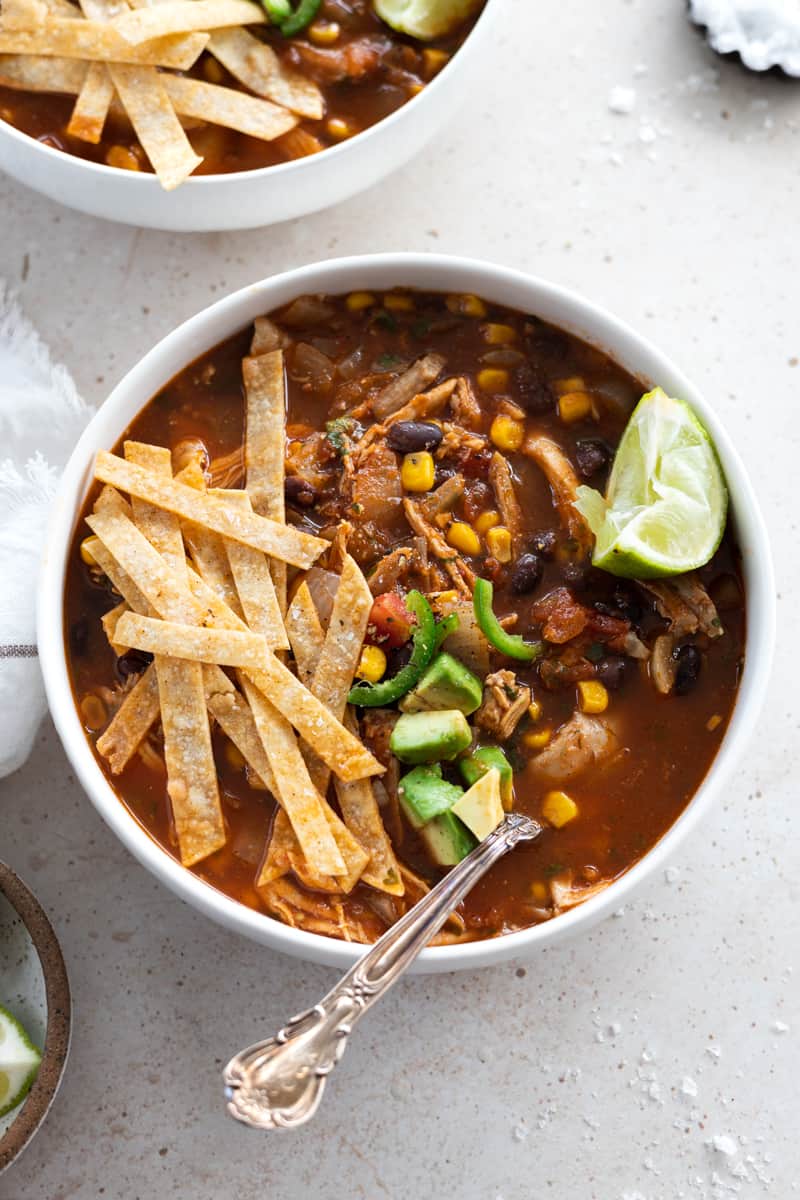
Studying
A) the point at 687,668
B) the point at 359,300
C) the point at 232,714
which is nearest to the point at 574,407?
the point at 359,300

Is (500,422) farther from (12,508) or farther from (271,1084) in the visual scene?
(271,1084)

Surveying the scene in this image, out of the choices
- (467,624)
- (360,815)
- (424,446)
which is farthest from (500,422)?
(360,815)

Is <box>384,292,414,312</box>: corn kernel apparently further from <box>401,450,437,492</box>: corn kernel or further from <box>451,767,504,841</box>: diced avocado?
<box>451,767,504,841</box>: diced avocado

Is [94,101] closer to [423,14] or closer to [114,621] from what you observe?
[423,14]

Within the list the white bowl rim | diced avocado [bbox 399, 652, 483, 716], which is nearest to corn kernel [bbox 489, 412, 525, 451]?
diced avocado [bbox 399, 652, 483, 716]

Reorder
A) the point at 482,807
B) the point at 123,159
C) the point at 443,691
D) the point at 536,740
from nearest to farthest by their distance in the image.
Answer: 1. the point at 482,807
2. the point at 443,691
3. the point at 536,740
4. the point at 123,159
